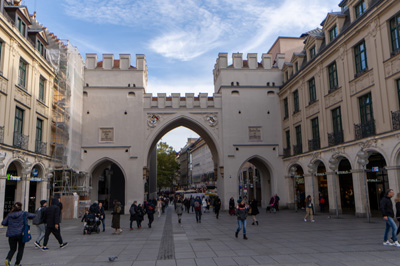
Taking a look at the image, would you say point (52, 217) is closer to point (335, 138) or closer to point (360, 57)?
point (335, 138)

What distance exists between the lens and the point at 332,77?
23391 mm

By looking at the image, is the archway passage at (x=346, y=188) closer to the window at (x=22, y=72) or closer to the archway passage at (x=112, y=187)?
the archway passage at (x=112, y=187)

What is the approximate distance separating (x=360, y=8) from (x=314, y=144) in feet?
31.7

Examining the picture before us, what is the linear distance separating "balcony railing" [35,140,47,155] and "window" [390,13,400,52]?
2206 cm

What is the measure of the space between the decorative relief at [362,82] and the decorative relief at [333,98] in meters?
1.37

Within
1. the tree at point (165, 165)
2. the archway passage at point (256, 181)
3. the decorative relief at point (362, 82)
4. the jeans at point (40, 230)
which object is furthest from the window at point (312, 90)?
the tree at point (165, 165)

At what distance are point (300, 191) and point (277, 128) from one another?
20.3 ft

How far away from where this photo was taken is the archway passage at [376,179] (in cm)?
2300

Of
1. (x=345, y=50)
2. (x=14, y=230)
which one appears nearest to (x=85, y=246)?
(x=14, y=230)

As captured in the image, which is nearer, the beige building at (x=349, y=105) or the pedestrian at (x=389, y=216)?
the pedestrian at (x=389, y=216)

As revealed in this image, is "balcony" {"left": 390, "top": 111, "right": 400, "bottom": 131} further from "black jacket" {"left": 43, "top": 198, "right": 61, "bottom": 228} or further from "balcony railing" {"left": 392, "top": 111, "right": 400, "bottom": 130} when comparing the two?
"black jacket" {"left": 43, "top": 198, "right": 61, "bottom": 228}

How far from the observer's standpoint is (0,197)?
18.0 metres

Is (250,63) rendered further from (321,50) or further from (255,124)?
(321,50)

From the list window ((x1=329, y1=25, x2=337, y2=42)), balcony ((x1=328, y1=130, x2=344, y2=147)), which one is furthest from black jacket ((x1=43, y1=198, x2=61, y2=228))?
window ((x1=329, y1=25, x2=337, y2=42))
